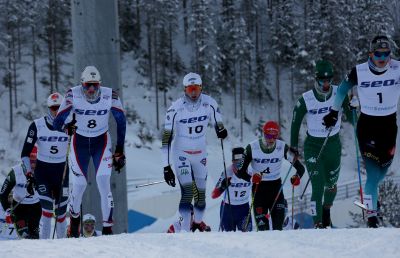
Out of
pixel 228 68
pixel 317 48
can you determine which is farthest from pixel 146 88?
pixel 317 48

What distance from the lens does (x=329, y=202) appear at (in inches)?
288

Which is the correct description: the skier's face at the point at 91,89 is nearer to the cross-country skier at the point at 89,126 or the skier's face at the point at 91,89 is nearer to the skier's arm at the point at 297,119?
the cross-country skier at the point at 89,126

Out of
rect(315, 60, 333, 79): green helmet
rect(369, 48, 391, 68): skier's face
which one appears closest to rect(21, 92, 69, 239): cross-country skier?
rect(315, 60, 333, 79): green helmet

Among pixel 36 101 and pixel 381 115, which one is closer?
pixel 381 115

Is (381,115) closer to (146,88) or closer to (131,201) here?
(131,201)

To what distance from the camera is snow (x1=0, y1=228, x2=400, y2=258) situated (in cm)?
375

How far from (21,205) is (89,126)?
3356mm

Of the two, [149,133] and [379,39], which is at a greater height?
[379,39]

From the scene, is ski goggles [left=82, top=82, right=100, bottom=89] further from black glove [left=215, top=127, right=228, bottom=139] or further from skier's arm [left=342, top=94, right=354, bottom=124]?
skier's arm [left=342, top=94, right=354, bottom=124]

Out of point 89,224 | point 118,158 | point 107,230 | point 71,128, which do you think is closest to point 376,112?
point 118,158

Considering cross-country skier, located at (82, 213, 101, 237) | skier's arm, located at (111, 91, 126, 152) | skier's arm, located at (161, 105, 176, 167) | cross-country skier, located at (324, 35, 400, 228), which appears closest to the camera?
cross-country skier, located at (324, 35, 400, 228)

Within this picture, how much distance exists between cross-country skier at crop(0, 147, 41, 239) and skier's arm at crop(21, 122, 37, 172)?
1412 millimetres

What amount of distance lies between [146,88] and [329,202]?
41.3 meters

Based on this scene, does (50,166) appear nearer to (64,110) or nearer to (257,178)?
(64,110)
